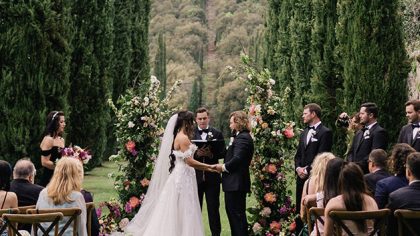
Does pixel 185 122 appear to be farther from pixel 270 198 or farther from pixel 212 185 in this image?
pixel 270 198

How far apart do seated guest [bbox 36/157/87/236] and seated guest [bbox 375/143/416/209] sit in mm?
2940

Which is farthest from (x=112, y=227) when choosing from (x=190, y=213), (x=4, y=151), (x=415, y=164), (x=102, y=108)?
(x=102, y=108)

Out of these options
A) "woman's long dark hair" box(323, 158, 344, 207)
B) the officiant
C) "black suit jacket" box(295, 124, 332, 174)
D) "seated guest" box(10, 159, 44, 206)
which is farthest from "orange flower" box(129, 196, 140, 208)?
"woman's long dark hair" box(323, 158, 344, 207)

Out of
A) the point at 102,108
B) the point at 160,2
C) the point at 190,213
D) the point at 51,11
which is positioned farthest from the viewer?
the point at 160,2

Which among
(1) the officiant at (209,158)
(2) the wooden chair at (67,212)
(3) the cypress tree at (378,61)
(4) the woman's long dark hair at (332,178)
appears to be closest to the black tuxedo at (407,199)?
(4) the woman's long dark hair at (332,178)

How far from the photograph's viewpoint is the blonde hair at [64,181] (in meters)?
6.88

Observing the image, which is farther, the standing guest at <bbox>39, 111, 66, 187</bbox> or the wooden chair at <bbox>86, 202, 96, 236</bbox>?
the standing guest at <bbox>39, 111, 66, 187</bbox>

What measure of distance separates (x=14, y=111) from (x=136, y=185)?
3946 mm

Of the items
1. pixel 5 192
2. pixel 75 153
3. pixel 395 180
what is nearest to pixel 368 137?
pixel 395 180

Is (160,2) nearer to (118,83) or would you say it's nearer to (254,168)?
(118,83)

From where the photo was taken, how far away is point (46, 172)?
392 inches

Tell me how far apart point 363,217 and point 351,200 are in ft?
0.64

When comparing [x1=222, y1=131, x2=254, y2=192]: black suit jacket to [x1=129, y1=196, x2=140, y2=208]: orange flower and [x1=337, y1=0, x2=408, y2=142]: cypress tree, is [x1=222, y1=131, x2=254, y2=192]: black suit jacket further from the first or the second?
[x1=337, y1=0, x2=408, y2=142]: cypress tree

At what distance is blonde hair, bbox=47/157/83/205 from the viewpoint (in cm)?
688
